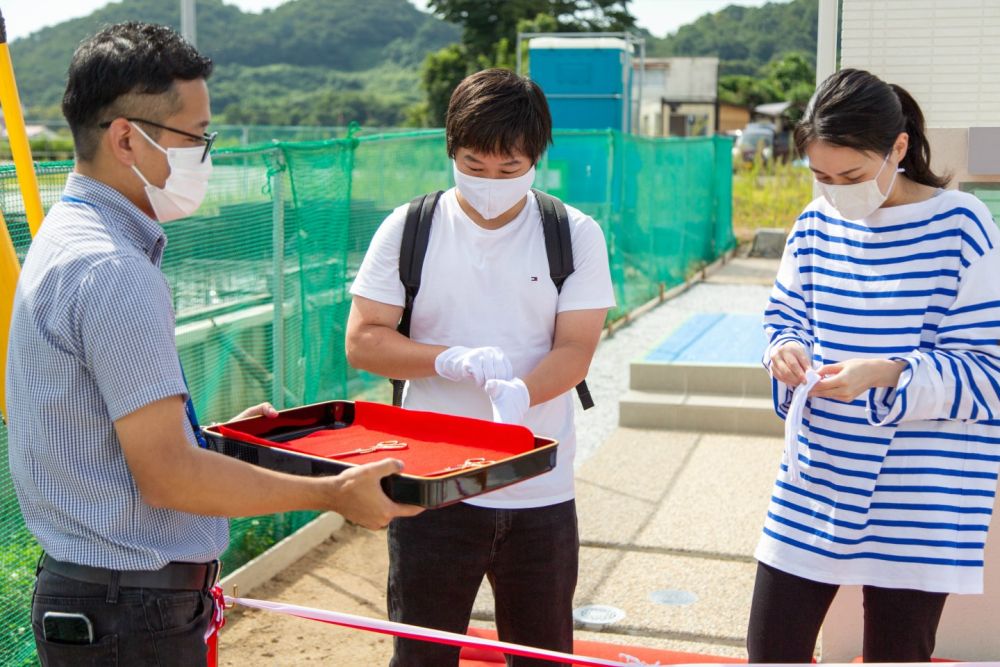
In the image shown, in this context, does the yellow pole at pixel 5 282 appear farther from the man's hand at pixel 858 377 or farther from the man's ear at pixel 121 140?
the man's hand at pixel 858 377

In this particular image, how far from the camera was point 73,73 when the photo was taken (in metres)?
1.89

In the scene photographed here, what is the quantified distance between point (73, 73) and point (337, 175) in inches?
154

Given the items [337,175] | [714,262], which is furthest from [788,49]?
[337,175]

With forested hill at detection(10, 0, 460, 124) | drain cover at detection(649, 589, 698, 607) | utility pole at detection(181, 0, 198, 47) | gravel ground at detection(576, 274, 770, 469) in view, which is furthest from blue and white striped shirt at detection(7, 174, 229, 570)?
forested hill at detection(10, 0, 460, 124)

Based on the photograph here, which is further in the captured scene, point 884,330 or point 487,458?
point 884,330

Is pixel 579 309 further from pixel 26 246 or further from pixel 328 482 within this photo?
pixel 26 246

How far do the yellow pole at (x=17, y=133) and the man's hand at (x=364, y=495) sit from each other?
1318 millimetres

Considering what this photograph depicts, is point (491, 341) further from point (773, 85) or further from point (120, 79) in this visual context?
point (773, 85)

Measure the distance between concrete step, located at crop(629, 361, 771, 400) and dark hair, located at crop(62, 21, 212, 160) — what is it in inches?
255

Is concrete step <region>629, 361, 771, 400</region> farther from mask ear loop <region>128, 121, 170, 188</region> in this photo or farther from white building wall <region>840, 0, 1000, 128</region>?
mask ear loop <region>128, 121, 170, 188</region>

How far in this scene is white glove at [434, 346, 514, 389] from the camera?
8.24 ft

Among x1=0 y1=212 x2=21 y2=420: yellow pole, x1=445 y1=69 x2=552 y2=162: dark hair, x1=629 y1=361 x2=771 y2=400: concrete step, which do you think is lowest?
x1=629 y1=361 x2=771 y2=400: concrete step

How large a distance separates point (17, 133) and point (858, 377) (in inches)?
82.2

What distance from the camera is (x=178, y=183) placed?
1977mm
